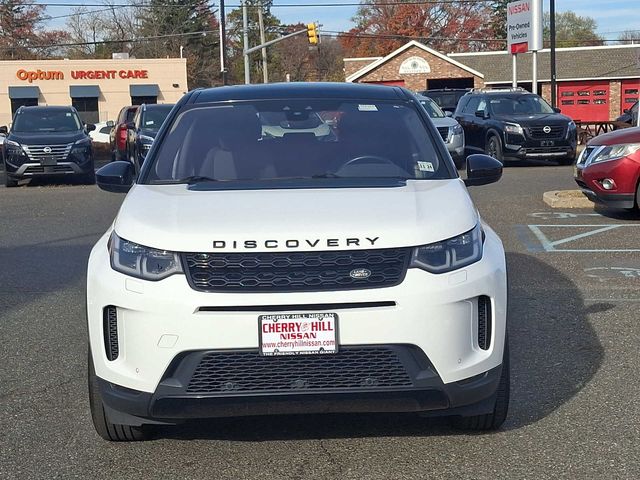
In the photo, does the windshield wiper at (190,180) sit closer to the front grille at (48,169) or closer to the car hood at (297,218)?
the car hood at (297,218)

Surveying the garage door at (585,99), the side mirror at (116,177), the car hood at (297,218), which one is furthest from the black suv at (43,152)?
the garage door at (585,99)

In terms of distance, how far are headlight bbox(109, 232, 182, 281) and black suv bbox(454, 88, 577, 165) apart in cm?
1773

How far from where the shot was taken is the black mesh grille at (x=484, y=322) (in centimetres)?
419

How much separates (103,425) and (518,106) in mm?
19349

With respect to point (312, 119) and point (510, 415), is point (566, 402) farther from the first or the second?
point (312, 119)

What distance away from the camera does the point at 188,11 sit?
8262 centimetres

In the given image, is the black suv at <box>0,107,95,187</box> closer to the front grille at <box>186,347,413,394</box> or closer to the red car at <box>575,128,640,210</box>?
the red car at <box>575,128,640,210</box>

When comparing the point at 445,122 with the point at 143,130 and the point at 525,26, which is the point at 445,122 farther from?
the point at 525,26

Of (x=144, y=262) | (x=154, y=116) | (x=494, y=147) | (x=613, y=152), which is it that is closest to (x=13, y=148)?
(x=154, y=116)

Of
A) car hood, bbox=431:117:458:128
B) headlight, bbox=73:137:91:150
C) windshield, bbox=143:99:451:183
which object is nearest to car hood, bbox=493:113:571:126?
car hood, bbox=431:117:458:128

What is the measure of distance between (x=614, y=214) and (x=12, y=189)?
478 inches

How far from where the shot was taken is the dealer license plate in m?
3.94

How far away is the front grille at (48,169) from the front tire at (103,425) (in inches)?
598

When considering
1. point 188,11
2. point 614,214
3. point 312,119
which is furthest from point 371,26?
point 312,119
